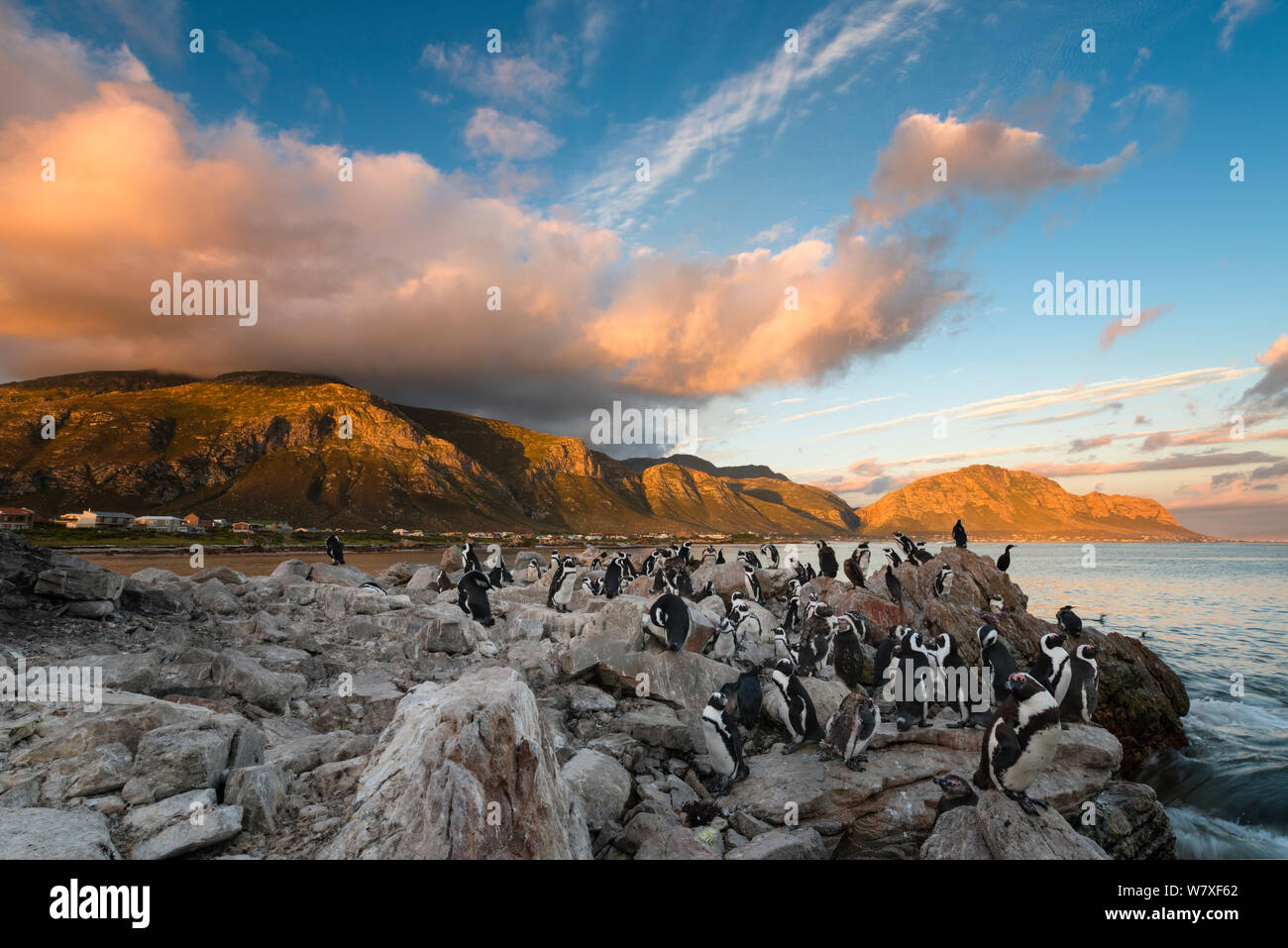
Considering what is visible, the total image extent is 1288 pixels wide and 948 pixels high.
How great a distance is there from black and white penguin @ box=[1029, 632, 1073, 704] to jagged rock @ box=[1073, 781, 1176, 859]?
2.74 metres

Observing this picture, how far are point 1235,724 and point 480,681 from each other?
2280 cm

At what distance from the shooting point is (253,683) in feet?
28.2

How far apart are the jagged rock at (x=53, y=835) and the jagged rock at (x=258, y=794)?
825 millimetres

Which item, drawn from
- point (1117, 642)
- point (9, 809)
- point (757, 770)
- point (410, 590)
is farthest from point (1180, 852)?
point (410, 590)

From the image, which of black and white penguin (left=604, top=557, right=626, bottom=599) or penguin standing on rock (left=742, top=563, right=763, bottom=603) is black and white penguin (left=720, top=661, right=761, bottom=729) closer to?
black and white penguin (left=604, top=557, right=626, bottom=599)

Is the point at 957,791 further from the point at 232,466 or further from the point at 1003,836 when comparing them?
the point at 232,466

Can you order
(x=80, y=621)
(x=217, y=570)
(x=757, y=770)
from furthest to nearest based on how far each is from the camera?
(x=217, y=570), (x=80, y=621), (x=757, y=770)

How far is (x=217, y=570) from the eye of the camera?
854 inches

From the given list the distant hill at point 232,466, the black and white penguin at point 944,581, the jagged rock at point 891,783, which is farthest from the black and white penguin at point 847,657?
the distant hill at point 232,466

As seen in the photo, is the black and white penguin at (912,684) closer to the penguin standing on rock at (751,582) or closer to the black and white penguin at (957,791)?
the black and white penguin at (957,791)

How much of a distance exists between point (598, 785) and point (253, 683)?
19.0ft

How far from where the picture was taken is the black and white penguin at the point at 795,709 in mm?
10133

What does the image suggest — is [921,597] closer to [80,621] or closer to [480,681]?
[480,681]

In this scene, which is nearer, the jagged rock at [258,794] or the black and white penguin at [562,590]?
the jagged rock at [258,794]
